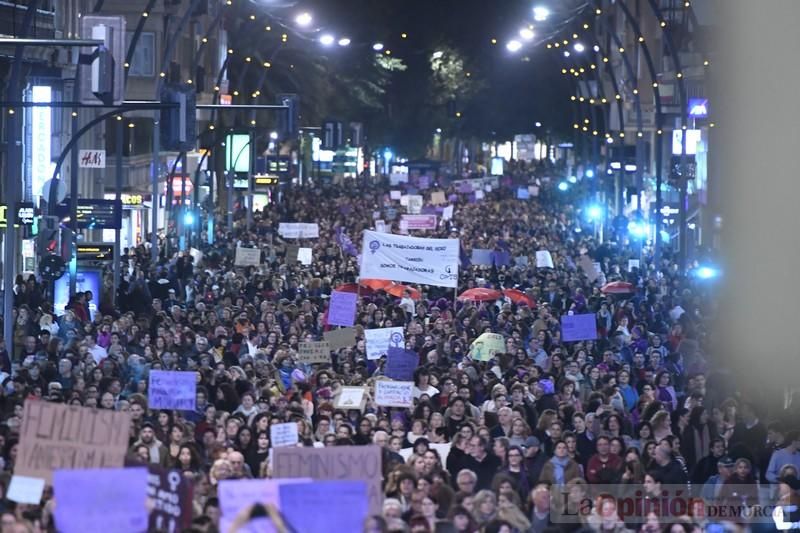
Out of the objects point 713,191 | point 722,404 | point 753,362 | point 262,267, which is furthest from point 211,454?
point 713,191

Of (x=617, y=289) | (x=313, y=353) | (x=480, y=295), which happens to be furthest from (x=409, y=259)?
(x=617, y=289)

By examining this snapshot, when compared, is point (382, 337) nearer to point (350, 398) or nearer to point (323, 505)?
point (350, 398)

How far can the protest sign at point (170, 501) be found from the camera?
12.9 m

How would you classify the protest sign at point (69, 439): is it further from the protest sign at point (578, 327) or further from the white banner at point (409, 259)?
the white banner at point (409, 259)

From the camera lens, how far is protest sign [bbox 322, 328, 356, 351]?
26.8 m

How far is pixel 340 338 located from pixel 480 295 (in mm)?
5591

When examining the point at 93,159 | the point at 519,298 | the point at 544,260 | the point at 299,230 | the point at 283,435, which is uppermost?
the point at 93,159

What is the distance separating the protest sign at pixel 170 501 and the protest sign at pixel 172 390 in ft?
21.4

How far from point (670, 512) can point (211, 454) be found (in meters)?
4.09

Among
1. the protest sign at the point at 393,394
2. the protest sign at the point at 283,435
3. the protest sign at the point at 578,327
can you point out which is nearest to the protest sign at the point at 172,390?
the protest sign at the point at 393,394

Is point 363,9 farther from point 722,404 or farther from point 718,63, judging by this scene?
point 722,404

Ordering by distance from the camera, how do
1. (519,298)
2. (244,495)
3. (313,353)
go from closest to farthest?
(244,495), (313,353), (519,298)

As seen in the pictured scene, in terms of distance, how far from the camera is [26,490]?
1420 cm

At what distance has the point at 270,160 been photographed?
264 ft
